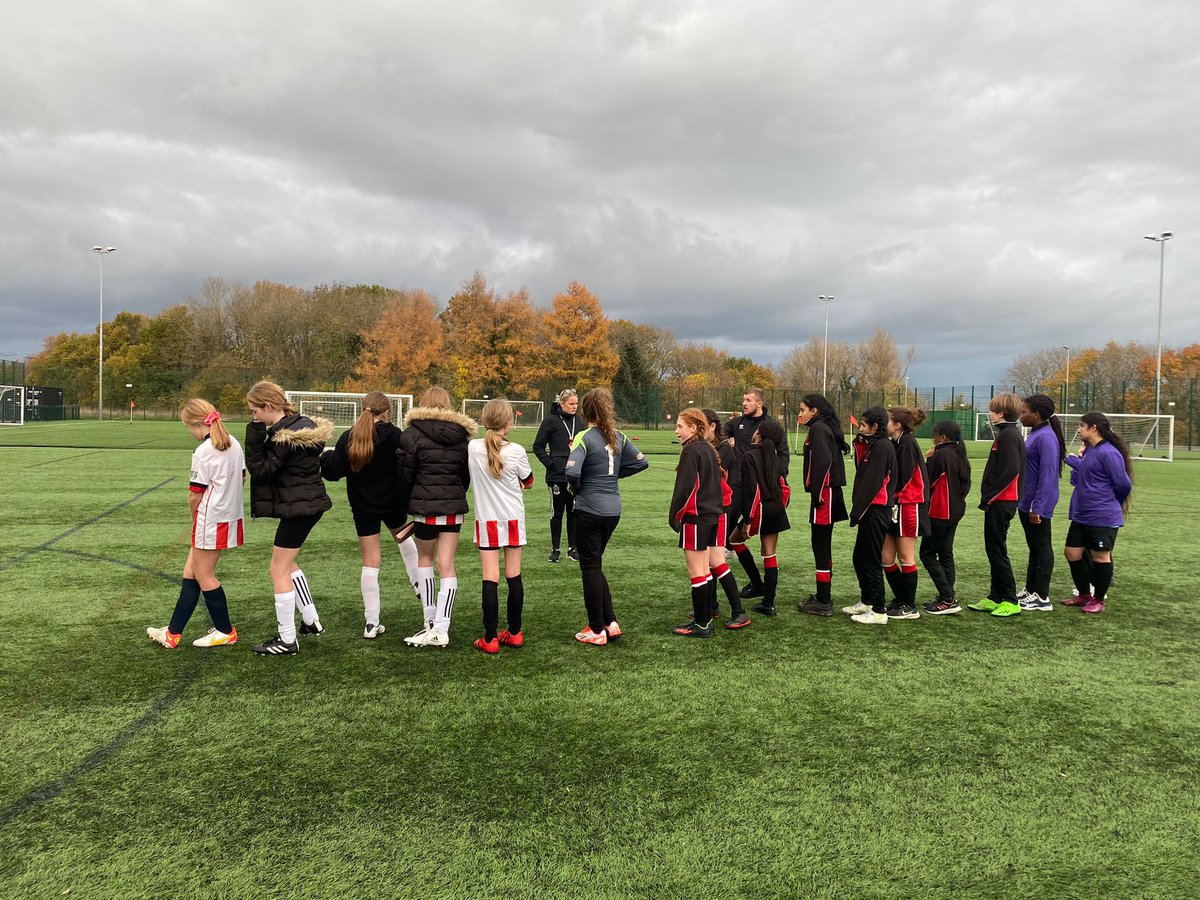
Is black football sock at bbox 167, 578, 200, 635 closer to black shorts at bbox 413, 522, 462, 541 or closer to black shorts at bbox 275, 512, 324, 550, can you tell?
black shorts at bbox 275, 512, 324, 550

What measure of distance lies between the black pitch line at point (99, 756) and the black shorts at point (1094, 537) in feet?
23.2

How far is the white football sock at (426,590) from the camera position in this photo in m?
5.56

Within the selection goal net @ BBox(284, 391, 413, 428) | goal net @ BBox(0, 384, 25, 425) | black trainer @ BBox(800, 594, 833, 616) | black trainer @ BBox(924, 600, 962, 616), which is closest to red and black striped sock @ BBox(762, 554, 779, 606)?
black trainer @ BBox(800, 594, 833, 616)

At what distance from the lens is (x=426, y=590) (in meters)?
5.60

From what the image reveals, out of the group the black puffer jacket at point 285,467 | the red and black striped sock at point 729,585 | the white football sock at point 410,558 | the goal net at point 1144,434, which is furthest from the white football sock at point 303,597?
the goal net at point 1144,434

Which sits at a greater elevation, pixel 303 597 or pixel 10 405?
pixel 10 405

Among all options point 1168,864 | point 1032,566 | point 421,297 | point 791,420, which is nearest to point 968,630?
point 1032,566

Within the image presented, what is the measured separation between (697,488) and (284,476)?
286 cm

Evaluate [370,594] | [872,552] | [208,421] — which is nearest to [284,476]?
[208,421]

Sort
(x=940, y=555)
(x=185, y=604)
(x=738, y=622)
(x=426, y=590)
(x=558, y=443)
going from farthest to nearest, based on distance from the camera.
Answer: (x=558, y=443)
(x=940, y=555)
(x=738, y=622)
(x=426, y=590)
(x=185, y=604)

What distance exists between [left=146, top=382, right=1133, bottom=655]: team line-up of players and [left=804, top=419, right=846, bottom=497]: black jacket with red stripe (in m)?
0.02

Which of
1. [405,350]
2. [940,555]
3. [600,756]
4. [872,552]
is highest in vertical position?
[405,350]

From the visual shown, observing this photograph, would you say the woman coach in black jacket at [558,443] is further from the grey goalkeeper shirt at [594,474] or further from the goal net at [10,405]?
the goal net at [10,405]

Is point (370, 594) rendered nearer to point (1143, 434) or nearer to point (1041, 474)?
point (1041, 474)
